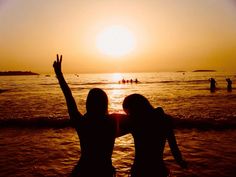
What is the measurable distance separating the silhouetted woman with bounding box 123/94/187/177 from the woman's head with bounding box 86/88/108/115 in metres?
0.32

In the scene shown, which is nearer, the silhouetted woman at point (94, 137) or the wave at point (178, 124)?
the silhouetted woman at point (94, 137)

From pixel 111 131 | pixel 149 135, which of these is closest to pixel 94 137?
pixel 111 131

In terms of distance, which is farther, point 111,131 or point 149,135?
point 149,135

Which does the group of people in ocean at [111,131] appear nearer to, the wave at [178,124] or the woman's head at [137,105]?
the woman's head at [137,105]

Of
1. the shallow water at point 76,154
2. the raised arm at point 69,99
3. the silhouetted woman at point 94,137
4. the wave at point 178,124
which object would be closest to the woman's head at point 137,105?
the silhouetted woman at point 94,137

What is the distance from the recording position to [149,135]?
10.6ft

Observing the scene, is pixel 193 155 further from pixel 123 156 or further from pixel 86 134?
pixel 86 134

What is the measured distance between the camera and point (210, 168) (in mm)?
8734

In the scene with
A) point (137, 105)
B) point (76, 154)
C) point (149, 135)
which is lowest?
point (76, 154)

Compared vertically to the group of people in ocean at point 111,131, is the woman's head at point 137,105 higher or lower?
higher

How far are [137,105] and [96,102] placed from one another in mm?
491

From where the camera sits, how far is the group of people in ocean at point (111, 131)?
2.98m

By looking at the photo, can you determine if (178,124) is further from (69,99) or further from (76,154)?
(69,99)

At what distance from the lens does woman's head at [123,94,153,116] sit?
3098mm
